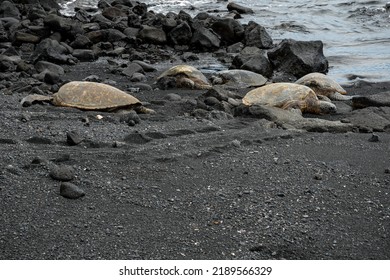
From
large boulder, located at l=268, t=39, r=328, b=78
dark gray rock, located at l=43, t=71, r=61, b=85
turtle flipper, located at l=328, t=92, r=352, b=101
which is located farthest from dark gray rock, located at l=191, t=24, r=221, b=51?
dark gray rock, located at l=43, t=71, r=61, b=85

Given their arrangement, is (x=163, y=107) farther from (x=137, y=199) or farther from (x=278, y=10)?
(x=278, y=10)

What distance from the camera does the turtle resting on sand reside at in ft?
19.1

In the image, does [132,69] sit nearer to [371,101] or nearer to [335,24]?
[371,101]

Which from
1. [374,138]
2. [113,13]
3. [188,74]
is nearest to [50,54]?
[188,74]

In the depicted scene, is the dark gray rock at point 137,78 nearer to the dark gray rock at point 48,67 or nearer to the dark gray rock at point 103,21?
the dark gray rock at point 48,67

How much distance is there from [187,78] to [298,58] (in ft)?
7.42

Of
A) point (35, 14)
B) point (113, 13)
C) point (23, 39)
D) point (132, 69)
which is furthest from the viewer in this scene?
point (113, 13)

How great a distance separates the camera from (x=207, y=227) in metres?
3.49

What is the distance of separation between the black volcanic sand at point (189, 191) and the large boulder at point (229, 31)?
21.0 ft

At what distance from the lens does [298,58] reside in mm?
9258

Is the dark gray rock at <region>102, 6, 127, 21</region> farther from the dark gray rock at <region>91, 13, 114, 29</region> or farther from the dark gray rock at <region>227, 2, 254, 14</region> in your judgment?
the dark gray rock at <region>227, 2, 254, 14</region>

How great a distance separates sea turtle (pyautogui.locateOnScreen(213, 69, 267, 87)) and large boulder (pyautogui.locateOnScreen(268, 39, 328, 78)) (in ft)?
3.67

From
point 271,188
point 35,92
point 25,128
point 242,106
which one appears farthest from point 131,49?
point 271,188
